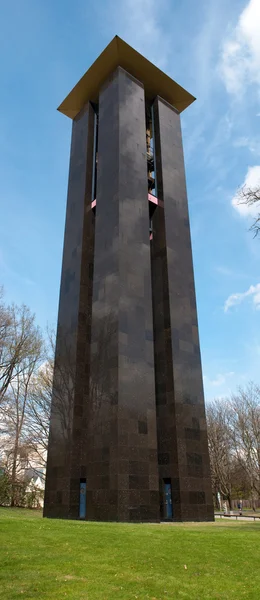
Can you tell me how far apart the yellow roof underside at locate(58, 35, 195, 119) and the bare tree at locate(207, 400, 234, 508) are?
33.4m

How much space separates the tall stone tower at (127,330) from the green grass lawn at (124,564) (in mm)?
5471

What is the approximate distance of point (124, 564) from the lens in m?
8.64

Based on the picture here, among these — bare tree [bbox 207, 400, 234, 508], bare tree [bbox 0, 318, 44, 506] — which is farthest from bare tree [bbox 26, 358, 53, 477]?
bare tree [bbox 207, 400, 234, 508]

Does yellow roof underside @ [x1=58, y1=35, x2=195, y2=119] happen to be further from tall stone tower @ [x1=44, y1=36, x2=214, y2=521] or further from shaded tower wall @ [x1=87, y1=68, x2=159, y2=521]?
shaded tower wall @ [x1=87, y1=68, x2=159, y2=521]

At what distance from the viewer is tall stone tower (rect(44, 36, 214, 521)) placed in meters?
17.8

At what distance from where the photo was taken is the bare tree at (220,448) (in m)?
46.1

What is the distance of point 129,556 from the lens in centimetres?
922

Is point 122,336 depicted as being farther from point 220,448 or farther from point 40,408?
point 220,448

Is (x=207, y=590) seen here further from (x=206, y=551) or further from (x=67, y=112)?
(x=67, y=112)

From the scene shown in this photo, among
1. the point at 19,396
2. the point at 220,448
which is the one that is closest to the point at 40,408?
the point at 19,396

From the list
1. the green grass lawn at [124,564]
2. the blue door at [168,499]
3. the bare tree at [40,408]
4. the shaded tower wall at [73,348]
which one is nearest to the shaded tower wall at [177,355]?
the blue door at [168,499]

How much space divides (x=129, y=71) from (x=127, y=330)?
Result: 20.2 metres

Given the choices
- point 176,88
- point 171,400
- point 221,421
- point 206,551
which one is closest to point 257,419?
point 221,421

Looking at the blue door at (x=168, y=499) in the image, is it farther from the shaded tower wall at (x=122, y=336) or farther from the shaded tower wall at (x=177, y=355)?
the shaded tower wall at (x=122, y=336)
